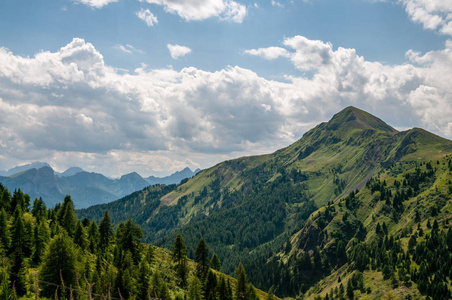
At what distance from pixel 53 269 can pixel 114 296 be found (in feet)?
51.2

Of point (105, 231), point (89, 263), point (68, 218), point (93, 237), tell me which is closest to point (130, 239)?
point (93, 237)

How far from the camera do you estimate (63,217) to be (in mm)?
105812

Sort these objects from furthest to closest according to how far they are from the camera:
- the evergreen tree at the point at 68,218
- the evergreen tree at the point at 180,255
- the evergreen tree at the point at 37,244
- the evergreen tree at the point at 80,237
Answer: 1. the evergreen tree at the point at 180,255
2. the evergreen tree at the point at 68,218
3. the evergreen tree at the point at 80,237
4. the evergreen tree at the point at 37,244

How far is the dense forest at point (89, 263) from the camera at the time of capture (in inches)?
2445

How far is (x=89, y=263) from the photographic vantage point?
7750 cm

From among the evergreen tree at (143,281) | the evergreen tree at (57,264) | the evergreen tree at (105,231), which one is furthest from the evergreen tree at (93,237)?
the evergreen tree at (57,264)

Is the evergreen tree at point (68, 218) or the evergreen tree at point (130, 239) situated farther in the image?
the evergreen tree at point (68, 218)

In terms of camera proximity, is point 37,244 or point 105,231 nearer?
point 37,244

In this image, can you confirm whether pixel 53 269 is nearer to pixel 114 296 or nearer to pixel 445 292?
pixel 114 296

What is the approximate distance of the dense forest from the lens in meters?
62.1

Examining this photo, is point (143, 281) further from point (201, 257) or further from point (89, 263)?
point (201, 257)

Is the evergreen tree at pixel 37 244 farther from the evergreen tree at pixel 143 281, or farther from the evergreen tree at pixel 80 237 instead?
the evergreen tree at pixel 143 281

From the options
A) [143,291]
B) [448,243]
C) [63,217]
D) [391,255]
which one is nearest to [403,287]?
[391,255]

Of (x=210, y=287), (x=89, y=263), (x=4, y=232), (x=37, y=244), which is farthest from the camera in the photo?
(x=210, y=287)
